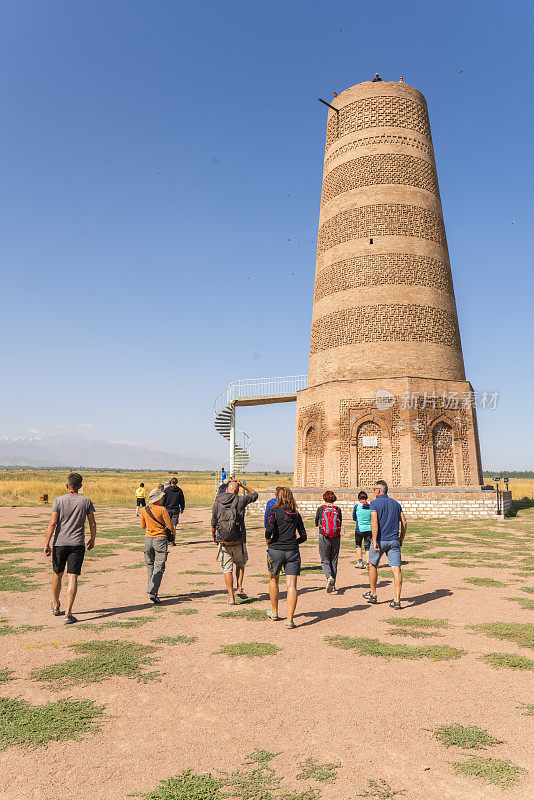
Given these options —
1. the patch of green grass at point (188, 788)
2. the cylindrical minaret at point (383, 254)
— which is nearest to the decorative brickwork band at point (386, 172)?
the cylindrical minaret at point (383, 254)

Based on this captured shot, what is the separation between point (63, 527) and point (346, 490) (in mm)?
15350

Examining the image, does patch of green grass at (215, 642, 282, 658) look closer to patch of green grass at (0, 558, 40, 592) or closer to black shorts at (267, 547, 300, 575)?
black shorts at (267, 547, 300, 575)

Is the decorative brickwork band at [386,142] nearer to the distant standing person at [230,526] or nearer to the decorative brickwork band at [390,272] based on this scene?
the decorative brickwork band at [390,272]

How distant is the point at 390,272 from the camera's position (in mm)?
22984

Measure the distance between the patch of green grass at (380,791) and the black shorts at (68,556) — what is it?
4680 millimetres

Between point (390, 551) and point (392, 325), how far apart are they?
16526 mm

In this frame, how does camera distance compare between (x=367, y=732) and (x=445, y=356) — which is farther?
(x=445, y=356)

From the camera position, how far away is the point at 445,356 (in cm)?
2312

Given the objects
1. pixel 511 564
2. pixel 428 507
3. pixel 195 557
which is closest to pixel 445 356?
pixel 428 507

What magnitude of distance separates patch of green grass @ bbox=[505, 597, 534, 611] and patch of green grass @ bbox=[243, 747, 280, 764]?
206 inches

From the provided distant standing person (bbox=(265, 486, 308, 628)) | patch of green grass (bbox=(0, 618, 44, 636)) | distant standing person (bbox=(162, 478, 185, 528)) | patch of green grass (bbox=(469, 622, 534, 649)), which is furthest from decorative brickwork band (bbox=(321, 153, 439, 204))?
patch of green grass (bbox=(0, 618, 44, 636))

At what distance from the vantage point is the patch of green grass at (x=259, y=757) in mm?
3298

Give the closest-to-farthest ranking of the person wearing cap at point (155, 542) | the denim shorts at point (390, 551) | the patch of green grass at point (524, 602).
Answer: the patch of green grass at point (524, 602)
the denim shorts at point (390, 551)
the person wearing cap at point (155, 542)

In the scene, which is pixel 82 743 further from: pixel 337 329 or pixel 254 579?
pixel 337 329
